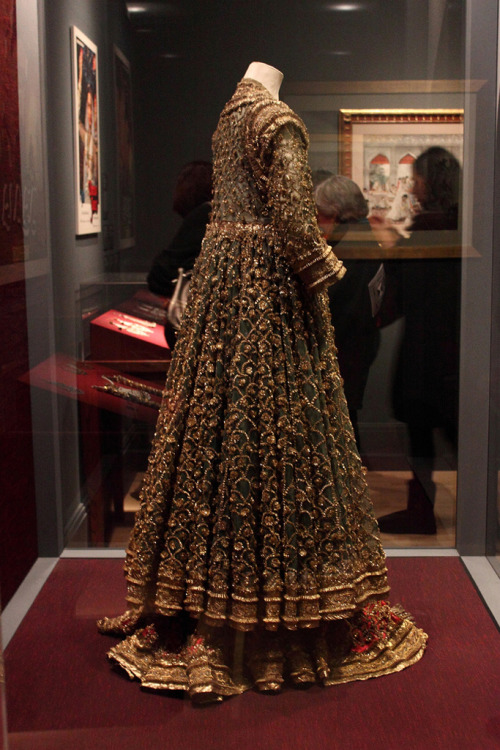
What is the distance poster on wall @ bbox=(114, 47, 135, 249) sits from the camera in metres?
2.27

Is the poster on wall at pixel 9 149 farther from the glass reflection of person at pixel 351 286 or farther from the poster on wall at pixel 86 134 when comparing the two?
the glass reflection of person at pixel 351 286

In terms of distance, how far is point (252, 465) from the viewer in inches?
73.3

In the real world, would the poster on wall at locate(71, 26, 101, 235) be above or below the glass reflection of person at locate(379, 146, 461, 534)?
above

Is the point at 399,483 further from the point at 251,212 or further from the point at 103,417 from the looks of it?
the point at 251,212

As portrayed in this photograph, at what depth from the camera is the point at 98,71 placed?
230 centimetres

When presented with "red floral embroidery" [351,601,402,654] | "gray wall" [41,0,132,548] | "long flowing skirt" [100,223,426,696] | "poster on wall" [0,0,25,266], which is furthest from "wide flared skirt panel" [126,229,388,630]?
"gray wall" [41,0,132,548]

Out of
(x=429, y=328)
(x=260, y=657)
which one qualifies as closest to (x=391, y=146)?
(x=429, y=328)

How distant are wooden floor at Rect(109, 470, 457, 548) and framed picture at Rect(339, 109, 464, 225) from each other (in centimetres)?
81

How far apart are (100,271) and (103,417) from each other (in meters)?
0.47

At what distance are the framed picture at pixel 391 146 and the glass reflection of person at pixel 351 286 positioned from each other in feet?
0.16

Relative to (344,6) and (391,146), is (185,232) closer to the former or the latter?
(391,146)

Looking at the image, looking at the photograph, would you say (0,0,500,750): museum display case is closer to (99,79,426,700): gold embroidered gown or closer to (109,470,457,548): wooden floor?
(109,470,457,548): wooden floor

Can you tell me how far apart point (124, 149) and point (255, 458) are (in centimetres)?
100

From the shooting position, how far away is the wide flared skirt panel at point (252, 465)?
6.10 ft
